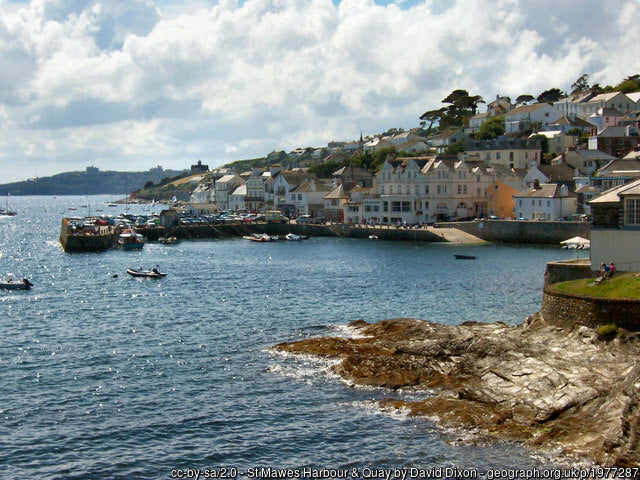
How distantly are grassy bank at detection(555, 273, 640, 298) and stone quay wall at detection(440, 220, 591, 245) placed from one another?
58.3 m

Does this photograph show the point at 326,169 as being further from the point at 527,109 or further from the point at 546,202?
the point at 546,202

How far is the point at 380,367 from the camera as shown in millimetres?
35188

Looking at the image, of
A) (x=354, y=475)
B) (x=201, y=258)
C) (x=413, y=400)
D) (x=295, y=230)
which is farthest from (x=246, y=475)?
(x=295, y=230)

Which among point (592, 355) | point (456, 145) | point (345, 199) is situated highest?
point (456, 145)

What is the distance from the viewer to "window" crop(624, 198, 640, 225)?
40.5 m

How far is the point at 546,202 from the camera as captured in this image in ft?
349

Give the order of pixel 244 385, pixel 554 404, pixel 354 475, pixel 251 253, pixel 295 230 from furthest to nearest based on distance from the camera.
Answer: pixel 295 230
pixel 251 253
pixel 244 385
pixel 554 404
pixel 354 475

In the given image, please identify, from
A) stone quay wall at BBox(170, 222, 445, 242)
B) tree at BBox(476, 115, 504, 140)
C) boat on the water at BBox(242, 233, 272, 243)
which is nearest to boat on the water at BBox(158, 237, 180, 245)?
stone quay wall at BBox(170, 222, 445, 242)

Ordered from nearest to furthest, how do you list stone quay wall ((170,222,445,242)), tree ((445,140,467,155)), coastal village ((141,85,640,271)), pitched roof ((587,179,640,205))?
pitched roof ((587,179,640,205)) < coastal village ((141,85,640,271)) < stone quay wall ((170,222,445,242)) < tree ((445,140,467,155))

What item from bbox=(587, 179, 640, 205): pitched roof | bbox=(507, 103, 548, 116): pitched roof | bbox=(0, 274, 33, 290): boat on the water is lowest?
bbox=(0, 274, 33, 290): boat on the water

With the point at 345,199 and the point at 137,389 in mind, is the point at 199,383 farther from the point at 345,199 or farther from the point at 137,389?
the point at 345,199

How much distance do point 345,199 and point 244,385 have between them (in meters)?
104

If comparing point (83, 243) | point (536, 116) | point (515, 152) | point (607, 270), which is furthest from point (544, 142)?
point (607, 270)

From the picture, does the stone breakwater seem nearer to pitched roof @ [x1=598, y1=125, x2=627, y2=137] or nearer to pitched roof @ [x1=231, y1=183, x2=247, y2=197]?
pitched roof @ [x1=598, y1=125, x2=627, y2=137]
